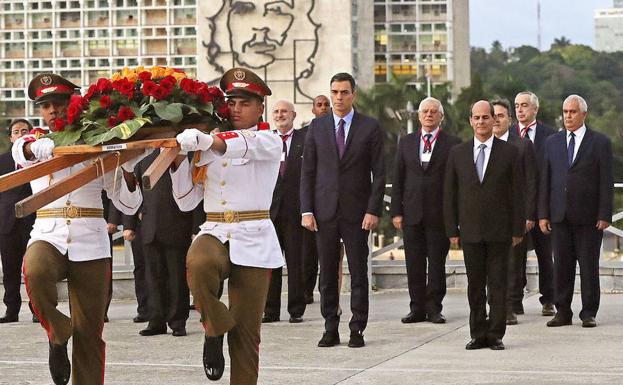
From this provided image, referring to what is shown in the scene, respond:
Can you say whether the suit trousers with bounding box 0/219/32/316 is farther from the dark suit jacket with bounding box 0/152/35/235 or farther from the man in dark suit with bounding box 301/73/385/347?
the man in dark suit with bounding box 301/73/385/347

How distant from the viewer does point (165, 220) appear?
12164mm

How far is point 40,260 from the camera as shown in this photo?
796 centimetres

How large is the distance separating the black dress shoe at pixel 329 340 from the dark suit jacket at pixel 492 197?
3.77ft

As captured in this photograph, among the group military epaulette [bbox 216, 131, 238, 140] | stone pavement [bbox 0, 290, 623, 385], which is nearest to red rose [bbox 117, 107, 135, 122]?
military epaulette [bbox 216, 131, 238, 140]

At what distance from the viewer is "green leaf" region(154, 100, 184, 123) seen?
7.50m

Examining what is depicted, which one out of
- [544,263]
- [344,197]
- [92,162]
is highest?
[92,162]

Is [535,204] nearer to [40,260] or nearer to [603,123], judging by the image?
[40,260]

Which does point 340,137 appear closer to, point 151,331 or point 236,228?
point 151,331

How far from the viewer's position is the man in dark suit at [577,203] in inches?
483

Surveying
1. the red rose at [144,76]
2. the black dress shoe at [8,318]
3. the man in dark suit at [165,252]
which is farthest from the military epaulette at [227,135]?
the black dress shoe at [8,318]

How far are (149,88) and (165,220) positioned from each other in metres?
4.58

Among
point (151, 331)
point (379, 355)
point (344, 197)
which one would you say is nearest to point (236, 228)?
point (379, 355)

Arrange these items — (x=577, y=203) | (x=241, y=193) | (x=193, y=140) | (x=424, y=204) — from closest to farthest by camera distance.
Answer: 1. (x=193, y=140)
2. (x=241, y=193)
3. (x=577, y=203)
4. (x=424, y=204)

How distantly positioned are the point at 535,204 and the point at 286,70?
84.5 metres
